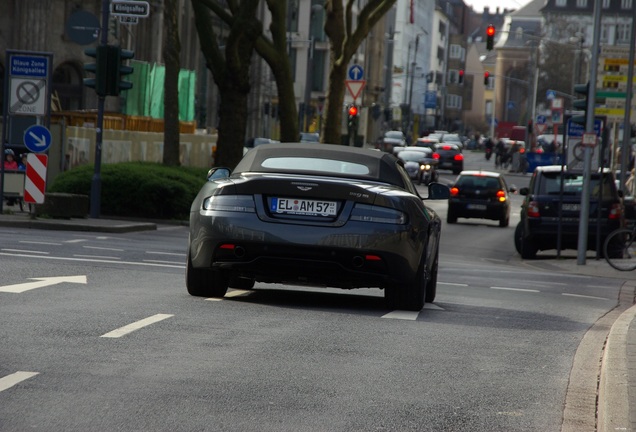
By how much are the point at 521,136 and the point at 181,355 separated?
13016 cm

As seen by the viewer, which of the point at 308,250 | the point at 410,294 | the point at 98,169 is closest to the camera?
the point at 308,250

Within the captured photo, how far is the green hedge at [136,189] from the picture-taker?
30438mm

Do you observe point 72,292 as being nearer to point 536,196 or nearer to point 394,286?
point 394,286

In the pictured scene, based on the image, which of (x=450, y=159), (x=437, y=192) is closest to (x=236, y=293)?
(x=437, y=192)

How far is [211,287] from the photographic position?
13188mm

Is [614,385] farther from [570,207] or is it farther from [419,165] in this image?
[419,165]

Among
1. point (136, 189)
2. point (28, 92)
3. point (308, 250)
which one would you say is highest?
point (28, 92)

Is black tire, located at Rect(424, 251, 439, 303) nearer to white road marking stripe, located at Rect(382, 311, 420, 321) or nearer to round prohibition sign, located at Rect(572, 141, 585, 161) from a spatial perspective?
white road marking stripe, located at Rect(382, 311, 420, 321)

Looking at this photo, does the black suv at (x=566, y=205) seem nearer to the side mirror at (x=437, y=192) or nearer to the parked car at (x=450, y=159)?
the side mirror at (x=437, y=192)

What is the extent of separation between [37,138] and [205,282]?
1341cm

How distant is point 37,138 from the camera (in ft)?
85.0

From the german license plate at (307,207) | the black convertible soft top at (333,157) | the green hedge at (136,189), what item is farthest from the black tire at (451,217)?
the german license plate at (307,207)

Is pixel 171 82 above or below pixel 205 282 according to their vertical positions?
above

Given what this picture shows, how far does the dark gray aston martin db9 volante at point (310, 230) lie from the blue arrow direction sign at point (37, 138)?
13418mm
